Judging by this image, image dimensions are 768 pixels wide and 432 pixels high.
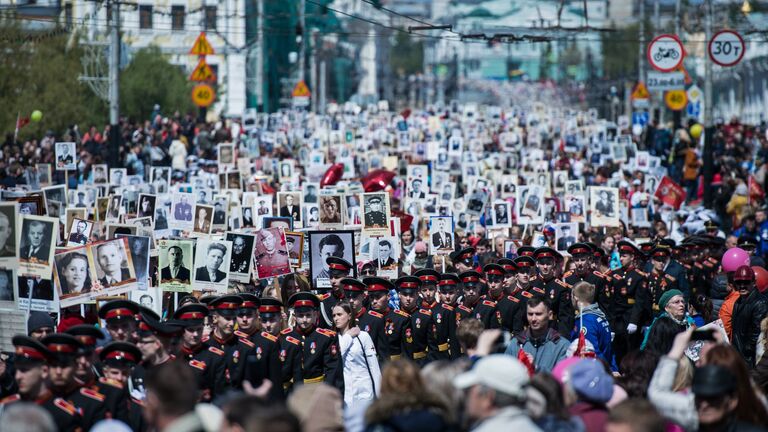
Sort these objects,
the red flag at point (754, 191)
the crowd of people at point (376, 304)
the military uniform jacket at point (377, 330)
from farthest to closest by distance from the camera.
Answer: the red flag at point (754, 191) < the military uniform jacket at point (377, 330) < the crowd of people at point (376, 304)

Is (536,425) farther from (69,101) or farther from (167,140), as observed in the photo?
(69,101)

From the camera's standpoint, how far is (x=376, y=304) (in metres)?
14.6

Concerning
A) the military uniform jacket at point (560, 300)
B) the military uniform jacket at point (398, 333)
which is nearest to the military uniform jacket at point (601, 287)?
the military uniform jacket at point (560, 300)

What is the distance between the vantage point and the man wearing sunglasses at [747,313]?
572 inches

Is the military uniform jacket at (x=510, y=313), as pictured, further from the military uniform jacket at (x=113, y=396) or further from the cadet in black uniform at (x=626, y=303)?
the military uniform jacket at (x=113, y=396)

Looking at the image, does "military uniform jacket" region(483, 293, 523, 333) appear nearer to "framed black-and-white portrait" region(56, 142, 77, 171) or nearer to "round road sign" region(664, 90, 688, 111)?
"framed black-and-white portrait" region(56, 142, 77, 171)

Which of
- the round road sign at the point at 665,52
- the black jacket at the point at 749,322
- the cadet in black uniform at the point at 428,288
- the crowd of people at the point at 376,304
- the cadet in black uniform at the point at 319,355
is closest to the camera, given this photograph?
the crowd of people at the point at 376,304

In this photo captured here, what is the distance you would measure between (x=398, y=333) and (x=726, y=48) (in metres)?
19.3

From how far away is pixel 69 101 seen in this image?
4512 cm

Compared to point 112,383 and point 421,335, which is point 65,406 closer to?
point 112,383

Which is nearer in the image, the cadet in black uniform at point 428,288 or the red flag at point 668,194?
the cadet in black uniform at point 428,288

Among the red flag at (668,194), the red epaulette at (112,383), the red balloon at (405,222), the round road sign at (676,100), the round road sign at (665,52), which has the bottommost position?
the red epaulette at (112,383)

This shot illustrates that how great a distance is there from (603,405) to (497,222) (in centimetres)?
1658

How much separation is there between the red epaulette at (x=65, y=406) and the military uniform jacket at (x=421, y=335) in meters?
5.53
